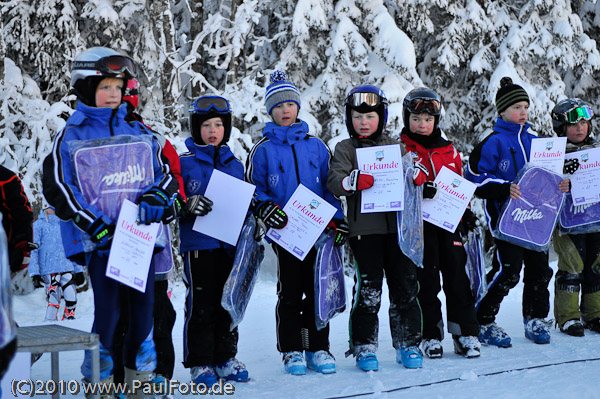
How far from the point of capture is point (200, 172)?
15.6 ft

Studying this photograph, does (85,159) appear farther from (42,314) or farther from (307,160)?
(42,314)

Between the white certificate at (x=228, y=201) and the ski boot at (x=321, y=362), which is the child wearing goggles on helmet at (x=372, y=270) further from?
the white certificate at (x=228, y=201)

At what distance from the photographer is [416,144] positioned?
5.40 meters

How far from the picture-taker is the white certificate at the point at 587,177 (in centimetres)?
600

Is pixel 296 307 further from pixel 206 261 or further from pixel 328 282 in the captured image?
pixel 206 261

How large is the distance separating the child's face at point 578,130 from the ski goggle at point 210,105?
11.5 ft

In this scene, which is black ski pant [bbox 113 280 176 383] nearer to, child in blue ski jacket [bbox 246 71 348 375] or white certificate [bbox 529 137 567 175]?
child in blue ski jacket [bbox 246 71 348 375]

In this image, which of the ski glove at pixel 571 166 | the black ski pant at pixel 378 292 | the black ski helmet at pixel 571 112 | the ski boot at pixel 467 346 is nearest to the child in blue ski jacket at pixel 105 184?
the black ski pant at pixel 378 292

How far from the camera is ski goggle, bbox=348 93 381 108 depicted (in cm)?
499

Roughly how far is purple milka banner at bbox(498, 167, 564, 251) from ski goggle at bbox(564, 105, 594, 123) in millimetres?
832

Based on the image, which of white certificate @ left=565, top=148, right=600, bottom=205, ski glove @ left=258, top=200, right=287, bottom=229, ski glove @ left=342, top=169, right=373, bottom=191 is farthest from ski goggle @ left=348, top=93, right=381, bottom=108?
white certificate @ left=565, top=148, right=600, bottom=205

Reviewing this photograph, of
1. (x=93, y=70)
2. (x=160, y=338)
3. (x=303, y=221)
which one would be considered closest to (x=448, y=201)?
(x=303, y=221)

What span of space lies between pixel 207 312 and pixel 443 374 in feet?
5.63

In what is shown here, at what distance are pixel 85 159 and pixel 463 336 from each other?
328 cm
